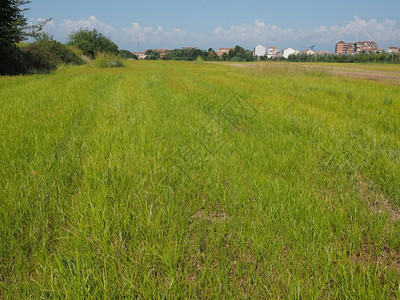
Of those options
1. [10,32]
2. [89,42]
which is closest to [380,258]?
[10,32]

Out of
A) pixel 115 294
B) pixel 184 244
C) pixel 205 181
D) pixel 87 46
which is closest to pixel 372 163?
pixel 205 181

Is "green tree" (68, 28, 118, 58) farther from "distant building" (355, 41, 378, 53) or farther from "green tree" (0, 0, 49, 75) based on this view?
"distant building" (355, 41, 378, 53)

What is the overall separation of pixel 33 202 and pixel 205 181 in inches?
58.0

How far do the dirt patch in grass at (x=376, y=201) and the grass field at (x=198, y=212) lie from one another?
0.02m

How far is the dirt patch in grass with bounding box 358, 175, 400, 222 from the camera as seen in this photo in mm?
1895

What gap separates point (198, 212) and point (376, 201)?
62.0 inches

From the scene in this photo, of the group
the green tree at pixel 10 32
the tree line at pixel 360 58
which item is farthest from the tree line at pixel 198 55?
the green tree at pixel 10 32

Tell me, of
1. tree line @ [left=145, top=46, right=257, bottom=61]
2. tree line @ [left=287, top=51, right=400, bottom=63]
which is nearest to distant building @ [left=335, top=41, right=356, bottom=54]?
tree line @ [left=145, top=46, right=257, bottom=61]

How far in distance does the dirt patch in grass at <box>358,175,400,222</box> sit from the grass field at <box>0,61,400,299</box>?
15mm

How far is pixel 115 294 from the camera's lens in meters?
1.14

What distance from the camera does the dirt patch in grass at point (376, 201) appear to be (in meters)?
1.89

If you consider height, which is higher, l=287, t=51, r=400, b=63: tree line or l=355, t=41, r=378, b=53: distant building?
l=355, t=41, r=378, b=53: distant building

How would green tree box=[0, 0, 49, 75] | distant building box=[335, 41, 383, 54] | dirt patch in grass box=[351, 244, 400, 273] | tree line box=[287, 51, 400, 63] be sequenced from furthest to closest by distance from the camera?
distant building box=[335, 41, 383, 54] → tree line box=[287, 51, 400, 63] → green tree box=[0, 0, 49, 75] → dirt patch in grass box=[351, 244, 400, 273]

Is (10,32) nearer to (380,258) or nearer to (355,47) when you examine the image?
(380,258)
